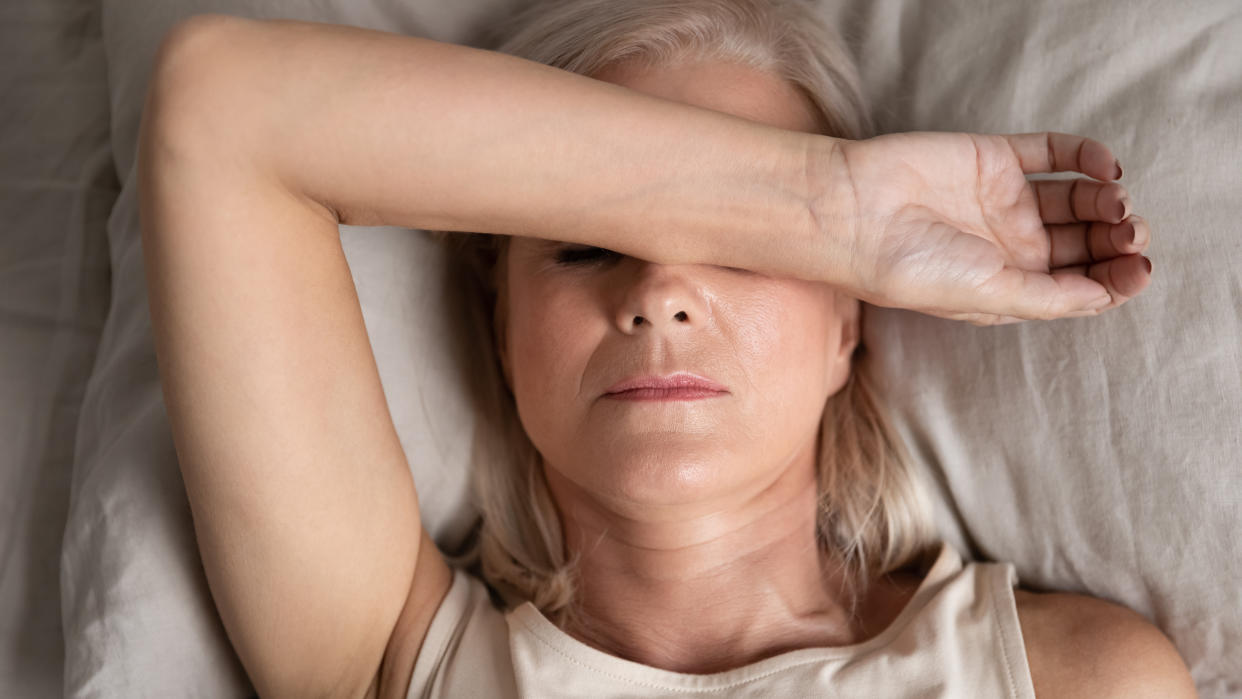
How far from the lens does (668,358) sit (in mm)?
1045

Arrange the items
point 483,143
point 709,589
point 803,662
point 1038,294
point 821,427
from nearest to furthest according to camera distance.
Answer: point 483,143, point 1038,294, point 803,662, point 709,589, point 821,427

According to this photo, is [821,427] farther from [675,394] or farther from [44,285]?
[44,285]

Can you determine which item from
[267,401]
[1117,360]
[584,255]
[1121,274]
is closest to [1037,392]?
[1117,360]

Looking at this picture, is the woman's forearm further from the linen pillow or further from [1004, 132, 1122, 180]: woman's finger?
the linen pillow

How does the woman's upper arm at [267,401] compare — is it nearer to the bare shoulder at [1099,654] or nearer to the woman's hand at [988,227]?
the woman's hand at [988,227]

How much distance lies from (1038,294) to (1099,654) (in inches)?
15.7

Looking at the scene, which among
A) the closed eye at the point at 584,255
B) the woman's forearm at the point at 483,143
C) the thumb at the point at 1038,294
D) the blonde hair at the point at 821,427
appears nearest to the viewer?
the woman's forearm at the point at 483,143

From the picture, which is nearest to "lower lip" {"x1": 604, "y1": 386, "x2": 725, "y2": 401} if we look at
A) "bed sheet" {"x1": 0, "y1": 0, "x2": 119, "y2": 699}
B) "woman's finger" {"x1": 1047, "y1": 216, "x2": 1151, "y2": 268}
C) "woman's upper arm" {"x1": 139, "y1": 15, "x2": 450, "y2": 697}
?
"woman's upper arm" {"x1": 139, "y1": 15, "x2": 450, "y2": 697}

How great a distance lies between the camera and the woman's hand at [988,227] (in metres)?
0.97

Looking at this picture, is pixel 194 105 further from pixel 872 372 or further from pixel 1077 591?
pixel 1077 591

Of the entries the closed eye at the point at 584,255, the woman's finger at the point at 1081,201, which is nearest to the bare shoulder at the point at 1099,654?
the woman's finger at the point at 1081,201

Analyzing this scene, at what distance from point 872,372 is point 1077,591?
1.19ft

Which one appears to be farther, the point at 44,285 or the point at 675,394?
the point at 44,285

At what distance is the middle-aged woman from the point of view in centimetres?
89
